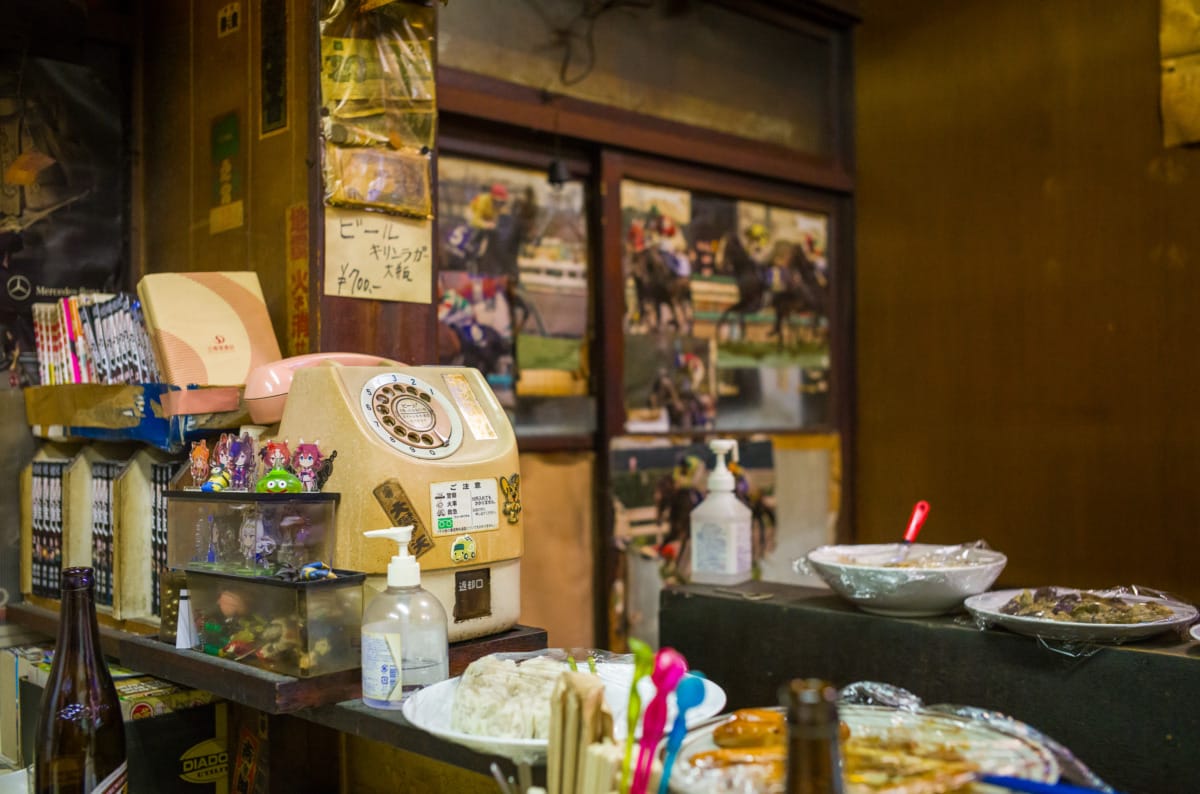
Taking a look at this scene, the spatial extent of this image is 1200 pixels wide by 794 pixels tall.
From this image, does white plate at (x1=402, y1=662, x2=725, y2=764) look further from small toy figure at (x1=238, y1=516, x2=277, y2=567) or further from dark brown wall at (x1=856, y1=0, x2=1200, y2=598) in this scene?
dark brown wall at (x1=856, y1=0, x2=1200, y2=598)

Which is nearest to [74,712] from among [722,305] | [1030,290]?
[722,305]

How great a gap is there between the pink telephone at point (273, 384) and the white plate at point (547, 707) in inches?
23.0

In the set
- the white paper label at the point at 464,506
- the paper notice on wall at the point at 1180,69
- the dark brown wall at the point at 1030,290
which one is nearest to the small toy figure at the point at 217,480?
the white paper label at the point at 464,506

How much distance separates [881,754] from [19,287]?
6.76ft

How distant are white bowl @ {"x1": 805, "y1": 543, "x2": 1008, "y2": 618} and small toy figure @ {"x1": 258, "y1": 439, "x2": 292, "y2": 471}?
1.02 m

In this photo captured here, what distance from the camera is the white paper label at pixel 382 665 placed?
1.35 m

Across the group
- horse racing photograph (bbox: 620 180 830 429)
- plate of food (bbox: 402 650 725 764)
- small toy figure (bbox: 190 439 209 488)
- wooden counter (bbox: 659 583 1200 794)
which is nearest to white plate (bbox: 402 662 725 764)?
plate of food (bbox: 402 650 725 764)

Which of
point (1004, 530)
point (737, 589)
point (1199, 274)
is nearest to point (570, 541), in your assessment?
point (737, 589)

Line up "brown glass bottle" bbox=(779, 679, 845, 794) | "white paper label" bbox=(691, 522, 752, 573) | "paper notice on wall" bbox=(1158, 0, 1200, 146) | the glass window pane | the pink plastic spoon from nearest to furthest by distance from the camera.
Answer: "brown glass bottle" bbox=(779, 679, 845, 794), the pink plastic spoon, "white paper label" bbox=(691, 522, 752, 573), the glass window pane, "paper notice on wall" bbox=(1158, 0, 1200, 146)

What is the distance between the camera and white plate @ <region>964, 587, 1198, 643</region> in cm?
163

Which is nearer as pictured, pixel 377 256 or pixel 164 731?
pixel 164 731

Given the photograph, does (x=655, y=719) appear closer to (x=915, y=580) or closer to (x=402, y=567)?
(x=402, y=567)

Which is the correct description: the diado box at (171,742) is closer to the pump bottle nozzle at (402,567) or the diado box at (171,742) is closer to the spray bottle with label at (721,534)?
the pump bottle nozzle at (402,567)

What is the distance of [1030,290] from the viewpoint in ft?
11.6
